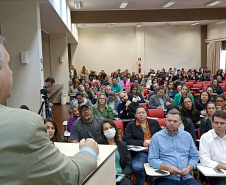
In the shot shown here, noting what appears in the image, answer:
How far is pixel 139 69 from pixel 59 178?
701 inches

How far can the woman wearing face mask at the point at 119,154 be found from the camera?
322 centimetres

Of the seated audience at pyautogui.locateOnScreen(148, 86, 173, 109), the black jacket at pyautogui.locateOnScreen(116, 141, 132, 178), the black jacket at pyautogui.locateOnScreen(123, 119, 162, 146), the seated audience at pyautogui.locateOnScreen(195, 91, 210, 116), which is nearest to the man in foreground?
the black jacket at pyautogui.locateOnScreen(116, 141, 132, 178)

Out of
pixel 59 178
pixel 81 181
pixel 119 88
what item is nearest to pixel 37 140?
pixel 59 178

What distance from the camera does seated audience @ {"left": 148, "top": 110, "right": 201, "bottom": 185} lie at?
122 inches

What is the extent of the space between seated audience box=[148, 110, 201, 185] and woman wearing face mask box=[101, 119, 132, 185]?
317mm

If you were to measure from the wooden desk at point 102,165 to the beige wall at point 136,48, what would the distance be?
17627mm

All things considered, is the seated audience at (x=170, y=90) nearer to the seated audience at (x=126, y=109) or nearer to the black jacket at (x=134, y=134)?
the seated audience at (x=126, y=109)

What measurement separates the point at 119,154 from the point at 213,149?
4.11 feet

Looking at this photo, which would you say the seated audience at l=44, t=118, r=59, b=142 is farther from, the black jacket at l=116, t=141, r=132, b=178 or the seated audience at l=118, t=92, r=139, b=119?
the seated audience at l=118, t=92, r=139, b=119

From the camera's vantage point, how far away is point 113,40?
18719mm

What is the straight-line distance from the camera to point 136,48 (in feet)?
61.2

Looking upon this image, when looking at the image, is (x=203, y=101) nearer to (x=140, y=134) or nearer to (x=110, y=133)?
(x=140, y=134)

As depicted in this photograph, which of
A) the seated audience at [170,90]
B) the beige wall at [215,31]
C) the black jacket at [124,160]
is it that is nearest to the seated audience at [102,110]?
the black jacket at [124,160]

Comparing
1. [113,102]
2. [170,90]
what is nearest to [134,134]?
[113,102]
